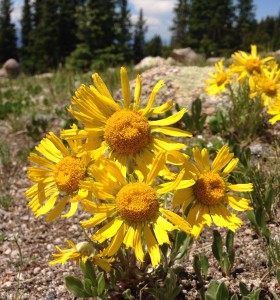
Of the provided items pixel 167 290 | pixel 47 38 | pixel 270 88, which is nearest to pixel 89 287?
pixel 167 290

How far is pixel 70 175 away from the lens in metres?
2.18

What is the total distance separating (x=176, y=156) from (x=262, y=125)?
337cm

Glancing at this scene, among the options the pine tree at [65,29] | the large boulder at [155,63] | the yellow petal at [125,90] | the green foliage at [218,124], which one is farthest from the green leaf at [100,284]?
the pine tree at [65,29]

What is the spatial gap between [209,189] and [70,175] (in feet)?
2.32

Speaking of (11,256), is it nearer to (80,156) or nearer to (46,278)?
(46,278)

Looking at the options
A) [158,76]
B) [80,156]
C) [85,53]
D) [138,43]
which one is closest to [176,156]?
[80,156]

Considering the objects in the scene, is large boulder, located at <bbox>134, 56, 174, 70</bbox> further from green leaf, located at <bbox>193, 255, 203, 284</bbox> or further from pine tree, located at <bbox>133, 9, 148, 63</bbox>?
pine tree, located at <bbox>133, 9, 148, 63</bbox>

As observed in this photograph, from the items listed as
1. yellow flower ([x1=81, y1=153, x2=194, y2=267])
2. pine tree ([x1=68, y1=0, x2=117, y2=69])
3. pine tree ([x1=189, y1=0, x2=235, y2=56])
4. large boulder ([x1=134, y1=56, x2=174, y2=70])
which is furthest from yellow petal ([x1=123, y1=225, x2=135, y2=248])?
pine tree ([x1=189, y1=0, x2=235, y2=56])

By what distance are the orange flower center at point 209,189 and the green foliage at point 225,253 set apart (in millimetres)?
453

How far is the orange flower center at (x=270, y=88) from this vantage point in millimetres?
4559

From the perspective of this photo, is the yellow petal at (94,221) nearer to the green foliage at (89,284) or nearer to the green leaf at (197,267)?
the green foliage at (89,284)

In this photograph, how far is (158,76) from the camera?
6.61 m

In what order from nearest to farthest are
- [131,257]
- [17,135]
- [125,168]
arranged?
[125,168] → [131,257] → [17,135]

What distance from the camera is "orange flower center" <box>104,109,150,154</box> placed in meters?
2.00
